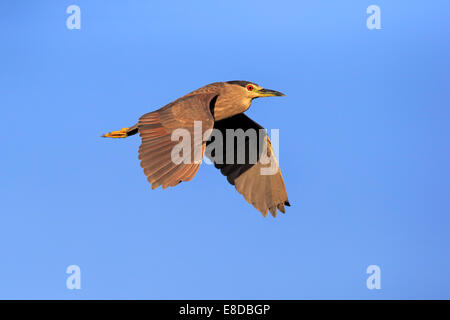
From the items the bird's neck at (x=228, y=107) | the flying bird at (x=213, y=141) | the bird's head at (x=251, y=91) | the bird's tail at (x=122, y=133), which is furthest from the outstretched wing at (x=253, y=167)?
the bird's tail at (x=122, y=133)

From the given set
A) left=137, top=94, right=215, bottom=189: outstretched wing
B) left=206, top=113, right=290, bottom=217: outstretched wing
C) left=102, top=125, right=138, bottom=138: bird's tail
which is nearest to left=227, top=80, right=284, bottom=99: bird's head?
left=137, top=94, right=215, bottom=189: outstretched wing

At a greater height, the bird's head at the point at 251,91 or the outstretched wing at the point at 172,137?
the bird's head at the point at 251,91

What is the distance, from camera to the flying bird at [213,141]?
7314mm

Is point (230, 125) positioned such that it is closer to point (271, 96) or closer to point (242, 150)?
point (242, 150)

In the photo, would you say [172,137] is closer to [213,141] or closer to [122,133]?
[122,133]

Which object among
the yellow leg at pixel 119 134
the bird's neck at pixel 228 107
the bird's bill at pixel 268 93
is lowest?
the yellow leg at pixel 119 134

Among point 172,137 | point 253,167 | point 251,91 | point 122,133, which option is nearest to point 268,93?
point 251,91

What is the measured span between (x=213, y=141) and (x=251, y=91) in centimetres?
154

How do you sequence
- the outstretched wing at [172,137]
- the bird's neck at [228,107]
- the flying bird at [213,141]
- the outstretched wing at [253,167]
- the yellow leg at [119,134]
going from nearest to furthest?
the outstretched wing at [172,137]
the flying bird at [213,141]
the bird's neck at [228,107]
the yellow leg at [119,134]
the outstretched wing at [253,167]

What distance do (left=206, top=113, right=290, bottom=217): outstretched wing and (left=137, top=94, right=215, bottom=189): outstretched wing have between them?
1.64m

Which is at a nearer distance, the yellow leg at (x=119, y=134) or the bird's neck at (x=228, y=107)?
the bird's neck at (x=228, y=107)

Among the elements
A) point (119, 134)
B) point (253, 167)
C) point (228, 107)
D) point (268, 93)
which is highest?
point (268, 93)

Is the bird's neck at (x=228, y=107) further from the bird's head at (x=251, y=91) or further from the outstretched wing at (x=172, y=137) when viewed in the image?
the outstretched wing at (x=172, y=137)

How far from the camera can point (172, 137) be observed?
7695 mm
